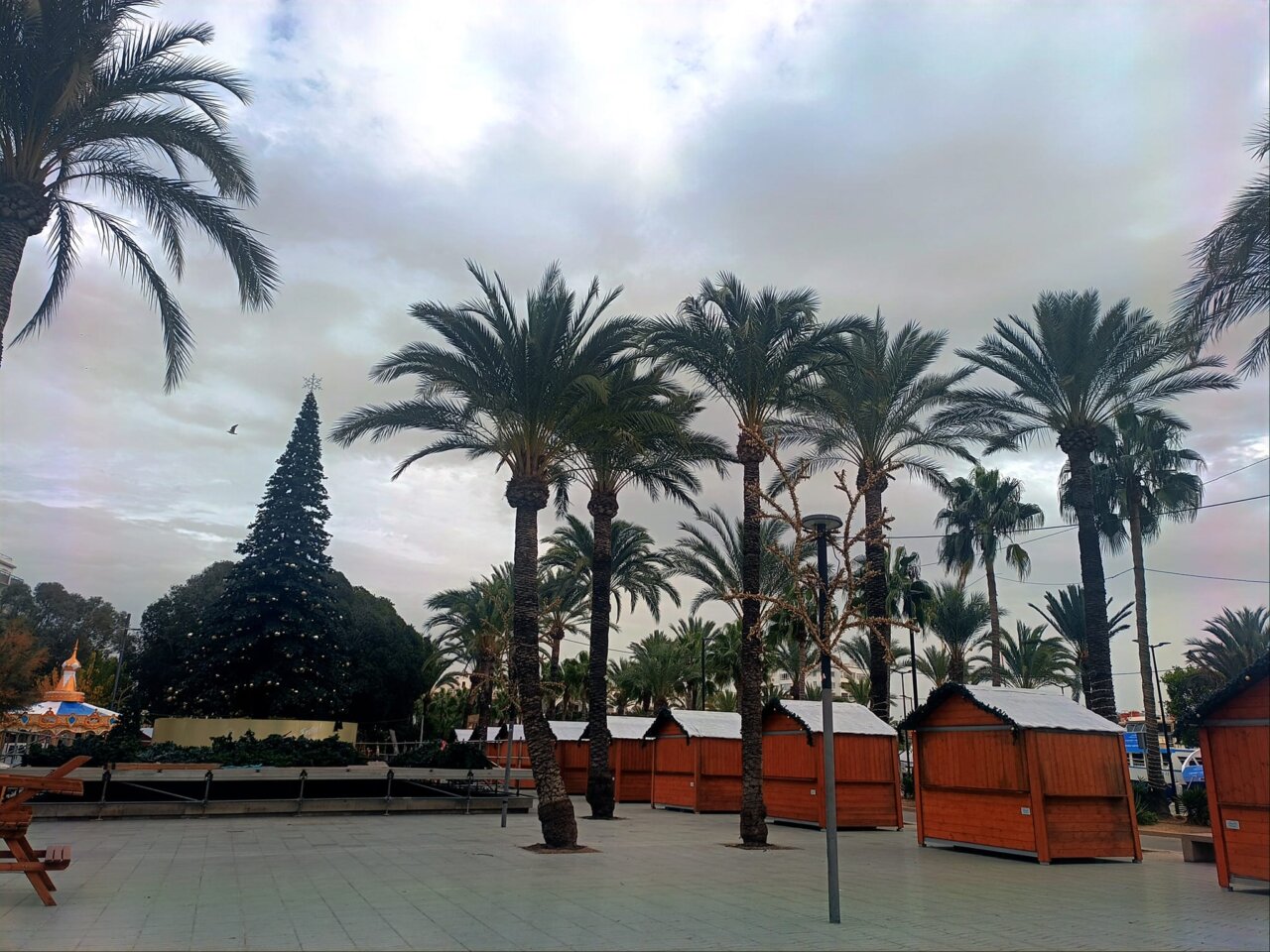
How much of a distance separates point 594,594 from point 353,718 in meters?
35.2

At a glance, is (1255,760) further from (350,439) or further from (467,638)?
(467,638)

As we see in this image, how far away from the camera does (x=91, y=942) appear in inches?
294

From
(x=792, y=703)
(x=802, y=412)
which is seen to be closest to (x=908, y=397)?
(x=802, y=412)

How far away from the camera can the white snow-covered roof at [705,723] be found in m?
25.6

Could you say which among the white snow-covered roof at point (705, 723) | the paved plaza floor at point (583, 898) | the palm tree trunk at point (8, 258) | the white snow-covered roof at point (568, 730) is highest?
the palm tree trunk at point (8, 258)

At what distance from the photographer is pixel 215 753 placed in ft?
78.2

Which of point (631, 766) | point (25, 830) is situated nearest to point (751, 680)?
point (25, 830)

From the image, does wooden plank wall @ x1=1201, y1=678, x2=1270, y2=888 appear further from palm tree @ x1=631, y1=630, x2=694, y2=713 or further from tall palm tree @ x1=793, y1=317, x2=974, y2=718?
palm tree @ x1=631, y1=630, x2=694, y2=713

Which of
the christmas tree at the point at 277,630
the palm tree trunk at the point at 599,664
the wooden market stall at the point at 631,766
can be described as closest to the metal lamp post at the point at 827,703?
the palm tree trunk at the point at 599,664

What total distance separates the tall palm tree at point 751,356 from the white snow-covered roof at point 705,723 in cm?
681

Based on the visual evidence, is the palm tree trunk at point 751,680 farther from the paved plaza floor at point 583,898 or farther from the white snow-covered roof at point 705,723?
the white snow-covered roof at point 705,723

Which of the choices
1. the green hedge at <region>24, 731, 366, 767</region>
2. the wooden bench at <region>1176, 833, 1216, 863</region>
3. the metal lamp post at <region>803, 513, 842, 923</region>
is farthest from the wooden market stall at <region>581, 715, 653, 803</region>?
the metal lamp post at <region>803, 513, 842, 923</region>

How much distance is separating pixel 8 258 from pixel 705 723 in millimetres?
21219

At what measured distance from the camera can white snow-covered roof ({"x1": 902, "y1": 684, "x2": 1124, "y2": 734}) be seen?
50.3ft
